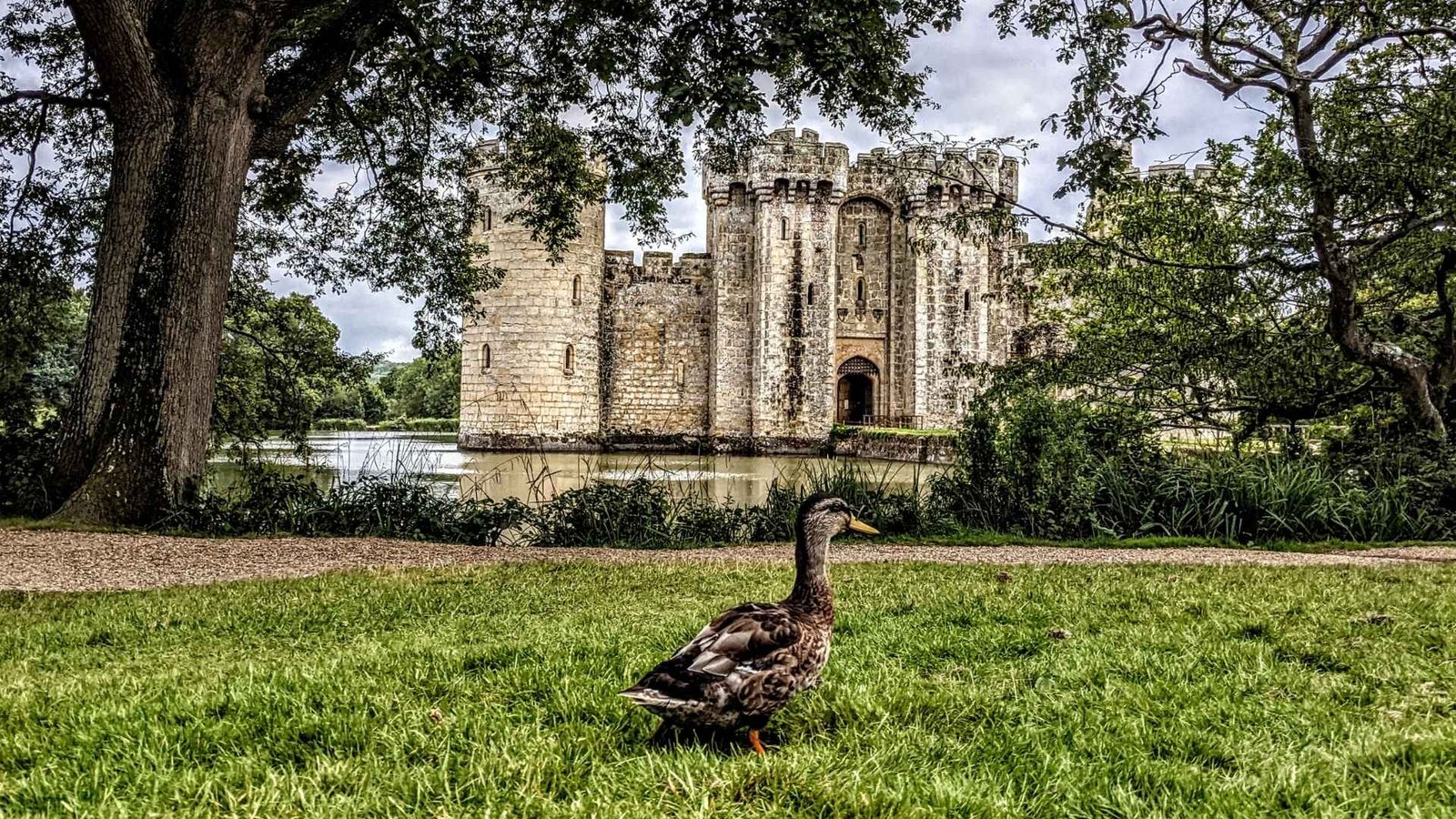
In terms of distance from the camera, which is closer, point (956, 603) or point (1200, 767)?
point (1200, 767)

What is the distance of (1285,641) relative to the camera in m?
3.71

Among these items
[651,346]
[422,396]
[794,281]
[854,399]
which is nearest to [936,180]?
[794,281]

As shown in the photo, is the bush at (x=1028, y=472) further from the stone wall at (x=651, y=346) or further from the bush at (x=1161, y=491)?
the stone wall at (x=651, y=346)

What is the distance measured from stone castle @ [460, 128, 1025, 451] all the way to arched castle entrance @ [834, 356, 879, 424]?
73cm

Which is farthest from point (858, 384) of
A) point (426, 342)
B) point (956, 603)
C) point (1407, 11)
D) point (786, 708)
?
point (786, 708)

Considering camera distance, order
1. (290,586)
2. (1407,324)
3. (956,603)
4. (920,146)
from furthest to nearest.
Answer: (1407,324)
(920,146)
(290,586)
(956,603)

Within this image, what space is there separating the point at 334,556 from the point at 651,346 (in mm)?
21713

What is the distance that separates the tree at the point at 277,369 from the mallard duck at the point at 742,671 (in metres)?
10.3

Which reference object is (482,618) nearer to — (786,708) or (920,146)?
(786,708)

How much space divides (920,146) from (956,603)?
17.2 ft

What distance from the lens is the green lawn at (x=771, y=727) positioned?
7.13 feet

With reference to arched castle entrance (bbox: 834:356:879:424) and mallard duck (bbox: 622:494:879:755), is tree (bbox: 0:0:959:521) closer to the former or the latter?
mallard duck (bbox: 622:494:879:755)

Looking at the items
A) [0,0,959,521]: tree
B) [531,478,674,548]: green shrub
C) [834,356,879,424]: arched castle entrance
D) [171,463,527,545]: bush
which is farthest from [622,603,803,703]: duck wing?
[834,356,879,424]: arched castle entrance

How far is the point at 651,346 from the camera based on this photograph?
28.4m
